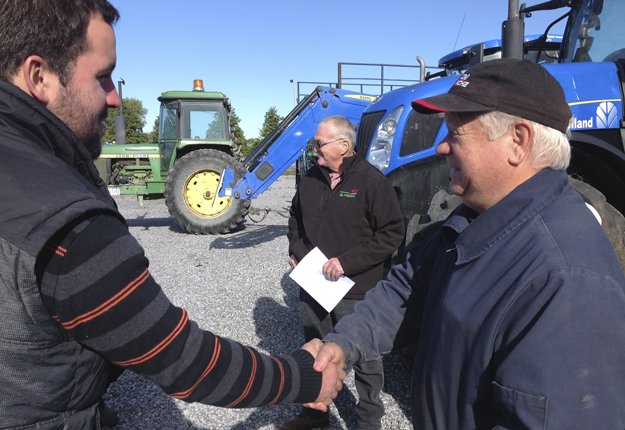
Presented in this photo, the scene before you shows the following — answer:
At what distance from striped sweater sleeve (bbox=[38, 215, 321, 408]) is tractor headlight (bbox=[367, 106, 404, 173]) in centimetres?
275

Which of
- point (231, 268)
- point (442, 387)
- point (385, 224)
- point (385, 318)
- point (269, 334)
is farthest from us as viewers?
point (231, 268)

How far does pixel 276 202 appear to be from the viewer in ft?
A: 47.1

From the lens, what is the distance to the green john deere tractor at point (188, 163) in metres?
9.17

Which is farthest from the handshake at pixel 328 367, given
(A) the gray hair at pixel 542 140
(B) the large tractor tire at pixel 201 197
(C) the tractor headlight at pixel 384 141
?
(B) the large tractor tire at pixel 201 197

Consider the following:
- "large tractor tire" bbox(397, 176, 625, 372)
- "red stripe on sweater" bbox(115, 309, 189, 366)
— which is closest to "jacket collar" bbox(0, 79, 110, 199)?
"red stripe on sweater" bbox(115, 309, 189, 366)

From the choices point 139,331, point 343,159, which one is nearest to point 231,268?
point 343,159

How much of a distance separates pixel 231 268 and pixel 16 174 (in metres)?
6.16

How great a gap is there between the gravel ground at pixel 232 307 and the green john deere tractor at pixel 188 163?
1.87ft

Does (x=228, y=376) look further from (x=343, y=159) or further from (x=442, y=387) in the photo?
(x=343, y=159)

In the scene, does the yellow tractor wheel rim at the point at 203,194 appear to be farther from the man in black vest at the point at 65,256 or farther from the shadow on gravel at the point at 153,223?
→ the man in black vest at the point at 65,256

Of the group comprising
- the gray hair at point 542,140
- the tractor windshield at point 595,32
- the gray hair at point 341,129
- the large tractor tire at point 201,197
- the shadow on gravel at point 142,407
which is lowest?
the shadow on gravel at point 142,407

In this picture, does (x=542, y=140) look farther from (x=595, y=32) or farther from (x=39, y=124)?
(x=595, y=32)

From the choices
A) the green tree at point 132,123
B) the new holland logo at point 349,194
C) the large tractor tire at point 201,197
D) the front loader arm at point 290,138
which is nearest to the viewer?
the new holland logo at point 349,194

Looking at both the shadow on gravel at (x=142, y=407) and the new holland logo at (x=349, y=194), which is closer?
the new holland logo at (x=349, y=194)
